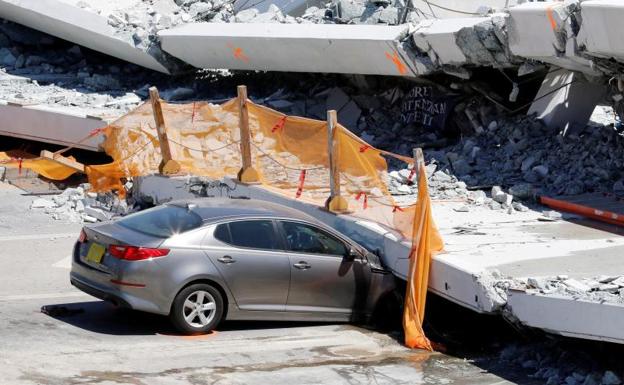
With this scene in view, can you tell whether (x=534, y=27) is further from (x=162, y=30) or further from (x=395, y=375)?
(x=162, y=30)

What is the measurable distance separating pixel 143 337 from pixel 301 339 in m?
1.57

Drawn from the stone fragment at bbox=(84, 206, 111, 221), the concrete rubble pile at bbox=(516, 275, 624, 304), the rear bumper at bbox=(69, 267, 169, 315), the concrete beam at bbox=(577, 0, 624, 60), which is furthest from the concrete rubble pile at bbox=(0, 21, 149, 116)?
the concrete rubble pile at bbox=(516, 275, 624, 304)

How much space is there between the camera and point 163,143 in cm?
1748

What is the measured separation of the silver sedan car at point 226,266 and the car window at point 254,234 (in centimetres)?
1

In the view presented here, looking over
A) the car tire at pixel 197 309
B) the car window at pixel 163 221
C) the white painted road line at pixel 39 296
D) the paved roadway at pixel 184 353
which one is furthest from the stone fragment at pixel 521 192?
the white painted road line at pixel 39 296

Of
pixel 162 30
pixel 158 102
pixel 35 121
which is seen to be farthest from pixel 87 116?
pixel 158 102

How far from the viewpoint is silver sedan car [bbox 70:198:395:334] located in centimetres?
1131

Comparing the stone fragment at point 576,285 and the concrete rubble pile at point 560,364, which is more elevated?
the stone fragment at point 576,285

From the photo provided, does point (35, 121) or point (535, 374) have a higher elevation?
point (35, 121)

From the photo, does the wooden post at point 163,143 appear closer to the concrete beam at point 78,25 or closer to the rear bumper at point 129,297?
the rear bumper at point 129,297

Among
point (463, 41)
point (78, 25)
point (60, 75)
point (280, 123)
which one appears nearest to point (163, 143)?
point (280, 123)

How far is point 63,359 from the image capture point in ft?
33.9

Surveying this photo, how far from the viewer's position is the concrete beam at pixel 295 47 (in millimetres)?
19250

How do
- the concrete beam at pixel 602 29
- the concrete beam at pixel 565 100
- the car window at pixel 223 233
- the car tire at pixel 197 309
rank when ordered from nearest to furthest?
the car tire at pixel 197 309
the car window at pixel 223 233
the concrete beam at pixel 602 29
the concrete beam at pixel 565 100
